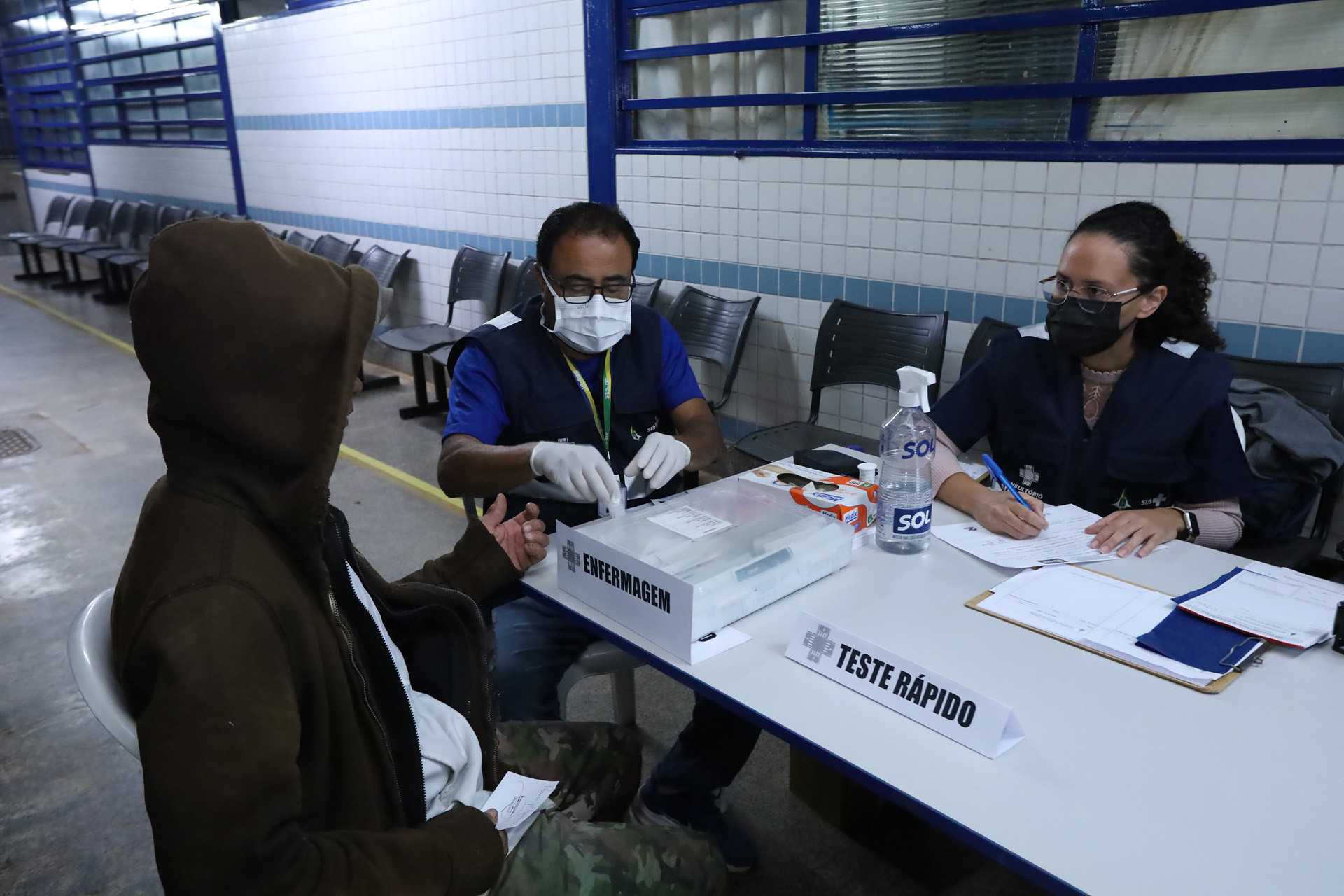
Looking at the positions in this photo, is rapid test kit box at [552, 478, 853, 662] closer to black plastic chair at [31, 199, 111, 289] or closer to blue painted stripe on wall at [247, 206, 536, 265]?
blue painted stripe on wall at [247, 206, 536, 265]

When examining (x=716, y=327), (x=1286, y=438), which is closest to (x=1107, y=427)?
(x=1286, y=438)

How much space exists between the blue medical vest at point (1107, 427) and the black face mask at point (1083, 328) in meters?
0.07

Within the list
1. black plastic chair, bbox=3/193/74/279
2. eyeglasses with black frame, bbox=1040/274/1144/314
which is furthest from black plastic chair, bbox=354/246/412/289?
black plastic chair, bbox=3/193/74/279

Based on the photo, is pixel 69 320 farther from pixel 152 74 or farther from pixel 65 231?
pixel 65 231

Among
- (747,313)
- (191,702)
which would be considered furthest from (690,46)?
(191,702)

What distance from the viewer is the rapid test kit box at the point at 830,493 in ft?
5.66

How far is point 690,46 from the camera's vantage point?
376 centimetres

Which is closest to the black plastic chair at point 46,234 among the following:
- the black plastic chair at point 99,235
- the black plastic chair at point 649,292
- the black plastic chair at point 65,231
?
the black plastic chair at point 65,231

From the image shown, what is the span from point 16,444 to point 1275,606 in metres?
5.63

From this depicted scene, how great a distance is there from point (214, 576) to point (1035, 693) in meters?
1.04

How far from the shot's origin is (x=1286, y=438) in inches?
86.2

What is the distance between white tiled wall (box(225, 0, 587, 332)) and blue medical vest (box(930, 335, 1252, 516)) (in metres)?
2.82

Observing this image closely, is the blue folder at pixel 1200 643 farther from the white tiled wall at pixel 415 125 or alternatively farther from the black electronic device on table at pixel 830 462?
the white tiled wall at pixel 415 125

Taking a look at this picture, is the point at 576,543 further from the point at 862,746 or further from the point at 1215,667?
the point at 1215,667
